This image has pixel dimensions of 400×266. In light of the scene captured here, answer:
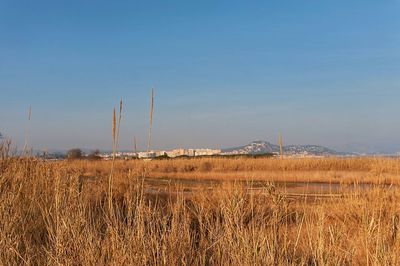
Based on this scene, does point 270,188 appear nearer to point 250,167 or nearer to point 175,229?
point 175,229

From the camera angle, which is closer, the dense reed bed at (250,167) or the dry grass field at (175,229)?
the dry grass field at (175,229)

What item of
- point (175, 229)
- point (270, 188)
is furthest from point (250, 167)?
point (175, 229)

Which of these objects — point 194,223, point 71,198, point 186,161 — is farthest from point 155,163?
point 71,198

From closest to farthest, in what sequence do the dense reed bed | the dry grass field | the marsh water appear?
the dry grass field → the marsh water → the dense reed bed

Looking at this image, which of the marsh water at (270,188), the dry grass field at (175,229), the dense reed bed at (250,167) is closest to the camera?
the dry grass field at (175,229)

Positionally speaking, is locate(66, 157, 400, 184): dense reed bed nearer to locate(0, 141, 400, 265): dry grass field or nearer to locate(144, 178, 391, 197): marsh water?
locate(144, 178, 391, 197): marsh water

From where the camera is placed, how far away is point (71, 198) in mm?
5250

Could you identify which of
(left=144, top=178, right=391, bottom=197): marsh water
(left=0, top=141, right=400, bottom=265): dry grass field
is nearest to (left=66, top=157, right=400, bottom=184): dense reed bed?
(left=144, top=178, right=391, bottom=197): marsh water

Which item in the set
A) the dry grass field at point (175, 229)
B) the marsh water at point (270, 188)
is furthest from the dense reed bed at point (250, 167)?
the dry grass field at point (175, 229)

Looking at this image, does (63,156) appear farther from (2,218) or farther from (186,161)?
(186,161)

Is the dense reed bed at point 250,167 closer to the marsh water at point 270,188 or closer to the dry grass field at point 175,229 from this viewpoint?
the marsh water at point 270,188

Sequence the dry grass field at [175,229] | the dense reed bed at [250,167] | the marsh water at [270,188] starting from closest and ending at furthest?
the dry grass field at [175,229], the marsh water at [270,188], the dense reed bed at [250,167]

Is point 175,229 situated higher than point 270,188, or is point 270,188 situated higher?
point 270,188

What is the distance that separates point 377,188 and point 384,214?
64 cm
